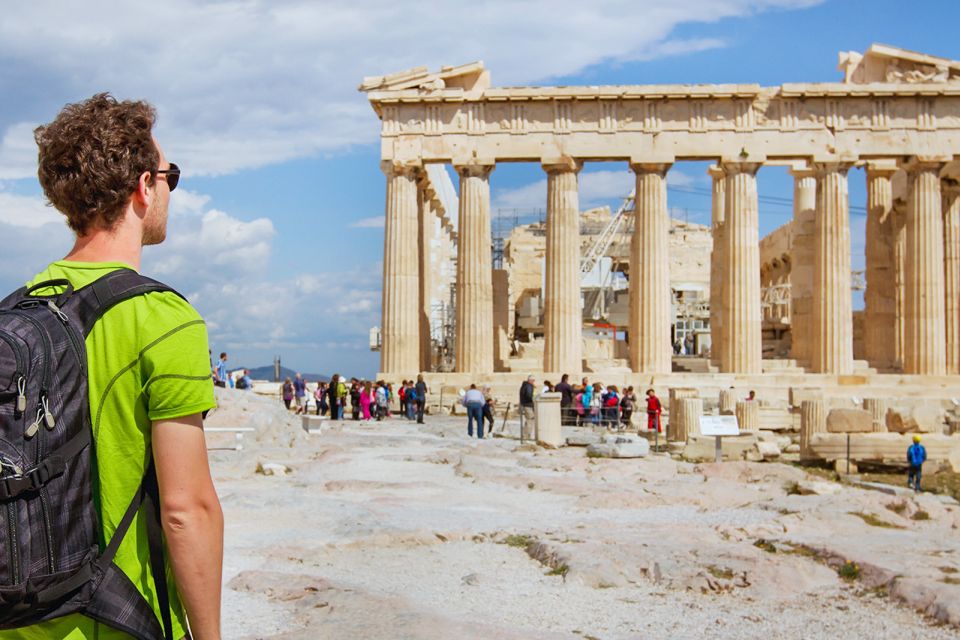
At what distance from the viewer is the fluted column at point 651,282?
34.9m

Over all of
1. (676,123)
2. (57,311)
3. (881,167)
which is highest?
(676,123)

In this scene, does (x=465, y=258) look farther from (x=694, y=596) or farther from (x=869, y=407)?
(x=694, y=596)

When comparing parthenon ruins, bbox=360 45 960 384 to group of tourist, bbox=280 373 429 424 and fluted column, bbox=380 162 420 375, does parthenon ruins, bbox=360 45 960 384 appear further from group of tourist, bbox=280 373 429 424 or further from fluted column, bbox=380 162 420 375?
group of tourist, bbox=280 373 429 424

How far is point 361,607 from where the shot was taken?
7.41 meters

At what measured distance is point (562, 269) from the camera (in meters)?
35.3

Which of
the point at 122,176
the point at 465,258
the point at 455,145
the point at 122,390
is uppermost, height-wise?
the point at 455,145

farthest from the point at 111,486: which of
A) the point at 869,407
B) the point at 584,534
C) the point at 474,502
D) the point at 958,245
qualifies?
the point at 958,245

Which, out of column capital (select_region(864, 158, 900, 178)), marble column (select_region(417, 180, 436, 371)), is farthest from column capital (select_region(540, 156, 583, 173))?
column capital (select_region(864, 158, 900, 178))

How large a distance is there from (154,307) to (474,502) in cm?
1114

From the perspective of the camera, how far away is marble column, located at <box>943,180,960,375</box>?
121 feet

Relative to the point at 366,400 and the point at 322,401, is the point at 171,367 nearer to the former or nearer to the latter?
the point at 366,400

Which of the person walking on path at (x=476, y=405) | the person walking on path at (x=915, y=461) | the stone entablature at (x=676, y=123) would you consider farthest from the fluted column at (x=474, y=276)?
the person walking on path at (x=915, y=461)

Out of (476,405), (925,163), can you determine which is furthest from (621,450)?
(925,163)

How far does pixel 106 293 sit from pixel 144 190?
0.36 metres
